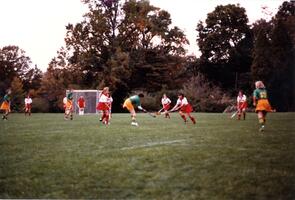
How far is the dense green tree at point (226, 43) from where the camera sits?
676 cm

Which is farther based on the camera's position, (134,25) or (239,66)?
(134,25)

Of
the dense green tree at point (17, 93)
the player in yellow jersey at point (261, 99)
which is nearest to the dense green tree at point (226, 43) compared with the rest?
the player in yellow jersey at point (261, 99)

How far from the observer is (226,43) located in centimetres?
725

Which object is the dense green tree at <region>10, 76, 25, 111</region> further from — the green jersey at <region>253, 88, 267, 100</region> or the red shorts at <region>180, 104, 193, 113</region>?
the green jersey at <region>253, 88, 267, 100</region>

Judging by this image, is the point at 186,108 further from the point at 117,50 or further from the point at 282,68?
the point at 282,68

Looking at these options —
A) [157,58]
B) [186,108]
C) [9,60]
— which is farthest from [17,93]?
[186,108]

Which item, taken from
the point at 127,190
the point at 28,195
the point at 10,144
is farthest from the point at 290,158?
the point at 10,144

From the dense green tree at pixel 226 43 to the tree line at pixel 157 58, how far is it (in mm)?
17

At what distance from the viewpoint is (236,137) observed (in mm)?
7629

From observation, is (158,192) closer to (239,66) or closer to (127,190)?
(127,190)

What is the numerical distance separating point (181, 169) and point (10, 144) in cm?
387

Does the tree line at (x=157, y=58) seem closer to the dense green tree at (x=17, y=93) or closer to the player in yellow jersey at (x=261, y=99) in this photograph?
the dense green tree at (x=17, y=93)

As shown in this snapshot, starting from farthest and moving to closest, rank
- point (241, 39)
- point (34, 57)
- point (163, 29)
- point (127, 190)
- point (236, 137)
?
point (163, 29) < point (34, 57) < point (236, 137) < point (241, 39) < point (127, 190)

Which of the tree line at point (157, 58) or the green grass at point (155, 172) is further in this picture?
the tree line at point (157, 58)
